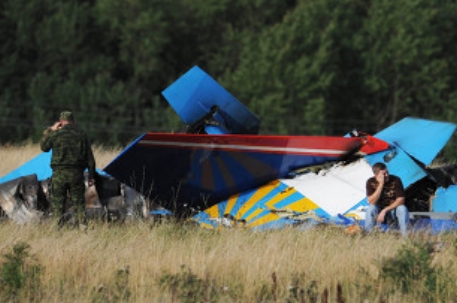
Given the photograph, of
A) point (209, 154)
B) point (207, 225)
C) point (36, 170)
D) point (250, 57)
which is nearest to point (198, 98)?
point (209, 154)

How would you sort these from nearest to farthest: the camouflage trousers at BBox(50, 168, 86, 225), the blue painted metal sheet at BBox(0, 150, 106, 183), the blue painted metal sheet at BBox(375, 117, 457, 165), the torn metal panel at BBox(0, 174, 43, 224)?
the camouflage trousers at BBox(50, 168, 86, 225) → the blue painted metal sheet at BBox(375, 117, 457, 165) → the torn metal panel at BBox(0, 174, 43, 224) → the blue painted metal sheet at BBox(0, 150, 106, 183)

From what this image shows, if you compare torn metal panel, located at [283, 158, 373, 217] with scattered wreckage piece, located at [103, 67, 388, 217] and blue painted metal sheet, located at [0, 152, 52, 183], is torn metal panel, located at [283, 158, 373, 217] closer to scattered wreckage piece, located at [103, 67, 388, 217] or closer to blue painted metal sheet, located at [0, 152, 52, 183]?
A: scattered wreckage piece, located at [103, 67, 388, 217]

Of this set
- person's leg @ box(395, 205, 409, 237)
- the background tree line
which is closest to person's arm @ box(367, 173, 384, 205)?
person's leg @ box(395, 205, 409, 237)

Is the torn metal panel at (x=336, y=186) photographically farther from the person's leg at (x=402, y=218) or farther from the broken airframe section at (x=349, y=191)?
the person's leg at (x=402, y=218)

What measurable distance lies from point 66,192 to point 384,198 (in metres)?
3.57

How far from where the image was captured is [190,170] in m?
12.1

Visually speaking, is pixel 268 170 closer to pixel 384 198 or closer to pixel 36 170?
pixel 384 198

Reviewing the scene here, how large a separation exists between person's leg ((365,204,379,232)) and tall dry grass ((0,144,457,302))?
447mm

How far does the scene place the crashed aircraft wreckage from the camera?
1174 cm

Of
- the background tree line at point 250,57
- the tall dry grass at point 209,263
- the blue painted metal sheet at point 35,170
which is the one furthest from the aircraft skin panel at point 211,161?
the background tree line at point 250,57

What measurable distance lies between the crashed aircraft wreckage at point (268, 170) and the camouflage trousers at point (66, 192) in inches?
16.4

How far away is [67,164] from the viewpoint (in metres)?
11.5

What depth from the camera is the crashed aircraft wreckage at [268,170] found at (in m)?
11.7

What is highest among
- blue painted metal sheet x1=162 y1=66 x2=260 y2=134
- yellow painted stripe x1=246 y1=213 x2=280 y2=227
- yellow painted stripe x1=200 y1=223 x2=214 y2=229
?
blue painted metal sheet x1=162 y1=66 x2=260 y2=134
